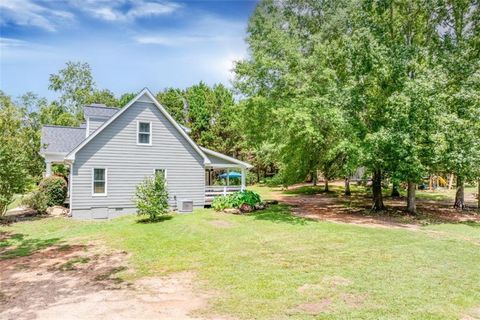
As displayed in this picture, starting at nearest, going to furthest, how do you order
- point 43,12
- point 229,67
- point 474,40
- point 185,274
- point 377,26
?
point 185,274
point 43,12
point 377,26
point 474,40
point 229,67

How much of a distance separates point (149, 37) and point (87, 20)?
74.0 inches

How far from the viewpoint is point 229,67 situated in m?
24.3

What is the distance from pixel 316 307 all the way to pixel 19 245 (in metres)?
11.8

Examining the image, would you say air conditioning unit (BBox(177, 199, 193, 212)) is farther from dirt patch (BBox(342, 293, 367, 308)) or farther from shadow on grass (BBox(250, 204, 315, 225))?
dirt patch (BBox(342, 293, 367, 308))

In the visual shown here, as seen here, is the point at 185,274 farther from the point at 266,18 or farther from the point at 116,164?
the point at 266,18

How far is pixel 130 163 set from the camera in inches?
801

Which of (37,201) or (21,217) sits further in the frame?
(37,201)

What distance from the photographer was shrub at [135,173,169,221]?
57.6 feet

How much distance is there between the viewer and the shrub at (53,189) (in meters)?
21.1

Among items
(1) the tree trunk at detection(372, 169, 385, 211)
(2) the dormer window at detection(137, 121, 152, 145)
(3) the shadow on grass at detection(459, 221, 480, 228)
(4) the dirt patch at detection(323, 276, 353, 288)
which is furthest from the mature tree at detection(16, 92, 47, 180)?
(3) the shadow on grass at detection(459, 221, 480, 228)

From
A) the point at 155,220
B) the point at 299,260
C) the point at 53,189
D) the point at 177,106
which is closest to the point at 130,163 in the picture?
the point at 155,220

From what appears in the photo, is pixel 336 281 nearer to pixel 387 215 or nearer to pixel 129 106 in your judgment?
pixel 387 215

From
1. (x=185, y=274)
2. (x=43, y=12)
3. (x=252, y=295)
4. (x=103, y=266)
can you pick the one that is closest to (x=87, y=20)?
(x=43, y=12)

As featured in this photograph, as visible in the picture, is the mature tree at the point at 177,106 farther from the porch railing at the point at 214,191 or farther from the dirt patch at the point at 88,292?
the dirt patch at the point at 88,292
